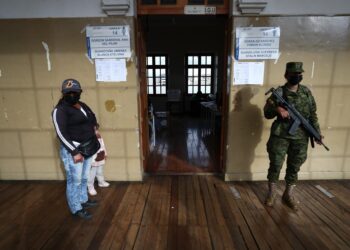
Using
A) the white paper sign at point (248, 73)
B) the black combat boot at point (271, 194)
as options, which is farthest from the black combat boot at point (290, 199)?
the white paper sign at point (248, 73)

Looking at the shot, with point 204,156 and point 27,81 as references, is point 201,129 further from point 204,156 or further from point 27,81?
point 27,81

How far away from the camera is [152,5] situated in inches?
117

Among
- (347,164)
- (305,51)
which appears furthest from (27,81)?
(347,164)

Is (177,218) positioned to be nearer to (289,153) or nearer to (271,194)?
(271,194)

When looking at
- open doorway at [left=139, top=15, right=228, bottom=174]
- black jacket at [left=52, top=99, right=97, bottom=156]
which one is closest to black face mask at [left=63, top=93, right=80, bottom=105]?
black jacket at [left=52, top=99, right=97, bottom=156]

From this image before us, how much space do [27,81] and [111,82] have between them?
1098 mm

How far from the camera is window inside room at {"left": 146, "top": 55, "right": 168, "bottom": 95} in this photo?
971 cm

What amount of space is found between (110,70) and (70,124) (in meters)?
1.03

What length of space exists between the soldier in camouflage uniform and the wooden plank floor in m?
0.39

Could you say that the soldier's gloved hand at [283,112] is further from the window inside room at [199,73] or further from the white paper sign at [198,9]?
the window inside room at [199,73]

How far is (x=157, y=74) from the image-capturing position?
32.3 feet

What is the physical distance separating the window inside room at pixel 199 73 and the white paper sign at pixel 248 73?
23.0 ft

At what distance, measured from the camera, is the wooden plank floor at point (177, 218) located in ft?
6.99

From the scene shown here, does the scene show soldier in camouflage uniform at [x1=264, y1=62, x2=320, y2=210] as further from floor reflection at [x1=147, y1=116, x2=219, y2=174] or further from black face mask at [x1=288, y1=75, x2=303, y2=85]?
floor reflection at [x1=147, y1=116, x2=219, y2=174]
